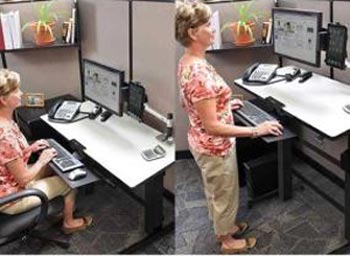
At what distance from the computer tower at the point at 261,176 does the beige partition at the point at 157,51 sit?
0.61 meters

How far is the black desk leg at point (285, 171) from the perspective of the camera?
1717 mm

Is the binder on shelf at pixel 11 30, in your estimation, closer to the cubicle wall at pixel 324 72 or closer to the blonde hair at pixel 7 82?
the blonde hair at pixel 7 82

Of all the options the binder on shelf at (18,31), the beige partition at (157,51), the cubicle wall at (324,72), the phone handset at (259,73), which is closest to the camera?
the beige partition at (157,51)

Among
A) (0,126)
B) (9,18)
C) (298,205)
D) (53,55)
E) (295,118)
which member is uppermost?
(9,18)

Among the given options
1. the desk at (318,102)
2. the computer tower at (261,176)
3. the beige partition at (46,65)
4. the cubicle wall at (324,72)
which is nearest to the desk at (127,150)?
the beige partition at (46,65)

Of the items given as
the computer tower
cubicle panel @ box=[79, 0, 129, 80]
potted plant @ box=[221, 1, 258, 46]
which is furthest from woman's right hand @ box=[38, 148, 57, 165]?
the computer tower

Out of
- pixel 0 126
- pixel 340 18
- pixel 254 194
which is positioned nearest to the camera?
pixel 0 126

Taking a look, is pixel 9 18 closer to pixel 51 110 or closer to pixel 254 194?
pixel 51 110

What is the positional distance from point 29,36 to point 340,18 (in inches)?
56.8

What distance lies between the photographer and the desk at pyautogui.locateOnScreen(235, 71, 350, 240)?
5.53 ft

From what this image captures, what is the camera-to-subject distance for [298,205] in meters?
1.74

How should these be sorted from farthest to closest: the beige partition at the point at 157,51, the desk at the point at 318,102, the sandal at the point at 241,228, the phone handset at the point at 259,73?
1. the desk at the point at 318,102
2. the sandal at the point at 241,228
3. the phone handset at the point at 259,73
4. the beige partition at the point at 157,51

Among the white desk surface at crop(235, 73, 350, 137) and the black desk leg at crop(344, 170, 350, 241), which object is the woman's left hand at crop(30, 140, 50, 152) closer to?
the white desk surface at crop(235, 73, 350, 137)

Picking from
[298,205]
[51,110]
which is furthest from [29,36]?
[298,205]
